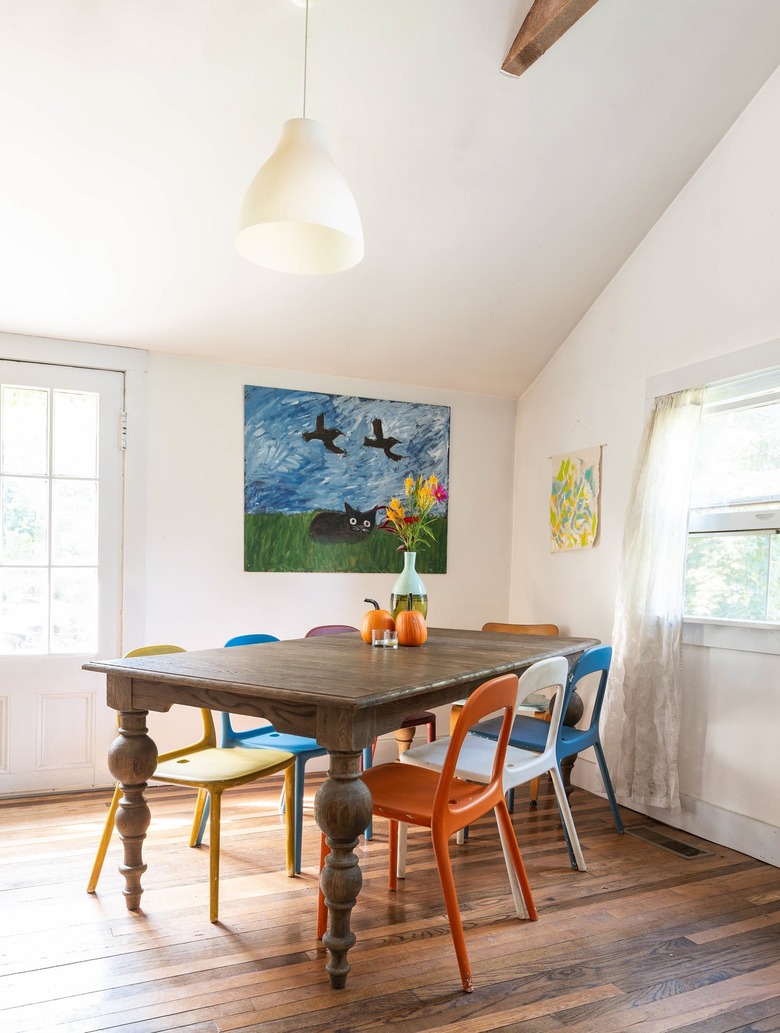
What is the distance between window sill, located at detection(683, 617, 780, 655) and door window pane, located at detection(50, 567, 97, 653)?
2.87 m

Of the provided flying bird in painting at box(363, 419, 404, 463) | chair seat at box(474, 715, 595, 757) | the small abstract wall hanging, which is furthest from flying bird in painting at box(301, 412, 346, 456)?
chair seat at box(474, 715, 595, 757)

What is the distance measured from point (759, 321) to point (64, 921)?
3.37 m

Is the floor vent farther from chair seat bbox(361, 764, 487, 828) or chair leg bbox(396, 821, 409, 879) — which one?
chair seat bbox(361, 764, 487, 828)

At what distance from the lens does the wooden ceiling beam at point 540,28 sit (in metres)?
2.54

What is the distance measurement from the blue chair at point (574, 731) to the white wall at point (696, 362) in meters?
0.49

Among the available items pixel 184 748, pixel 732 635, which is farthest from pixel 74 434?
pixel 732 635

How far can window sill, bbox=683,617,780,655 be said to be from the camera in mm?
3025

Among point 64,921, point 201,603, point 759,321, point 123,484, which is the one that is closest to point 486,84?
point 759,321

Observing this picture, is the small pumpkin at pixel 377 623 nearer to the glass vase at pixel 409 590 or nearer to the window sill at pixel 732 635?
the glass vase at pixel 409 590

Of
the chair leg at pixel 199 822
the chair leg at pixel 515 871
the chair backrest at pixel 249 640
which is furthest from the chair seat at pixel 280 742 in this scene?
the chair leg at pixel 515 871

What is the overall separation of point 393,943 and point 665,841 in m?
1.49

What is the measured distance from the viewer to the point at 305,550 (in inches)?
168

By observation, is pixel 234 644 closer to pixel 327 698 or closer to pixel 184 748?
pixel 184 748

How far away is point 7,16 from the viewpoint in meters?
2.46
